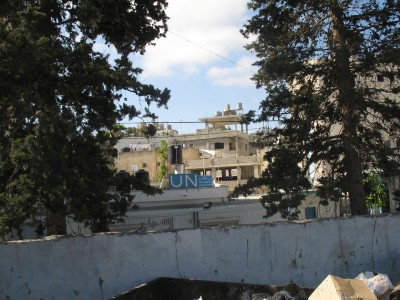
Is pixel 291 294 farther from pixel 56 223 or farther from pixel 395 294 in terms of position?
pixel 56 223

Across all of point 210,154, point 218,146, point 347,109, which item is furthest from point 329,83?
point 218,146

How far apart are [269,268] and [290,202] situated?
4958 millimetres

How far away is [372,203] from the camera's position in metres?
25.1

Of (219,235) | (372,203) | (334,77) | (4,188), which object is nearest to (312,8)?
(334,77)

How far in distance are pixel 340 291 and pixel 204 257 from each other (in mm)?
3264

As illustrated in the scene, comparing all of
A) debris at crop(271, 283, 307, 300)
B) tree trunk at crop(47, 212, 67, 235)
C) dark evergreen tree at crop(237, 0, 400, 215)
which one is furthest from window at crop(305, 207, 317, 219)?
debris at crop(271, 283, 307, 300)

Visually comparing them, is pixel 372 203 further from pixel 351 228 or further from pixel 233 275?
pixel 233 275

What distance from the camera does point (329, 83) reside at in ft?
49.4

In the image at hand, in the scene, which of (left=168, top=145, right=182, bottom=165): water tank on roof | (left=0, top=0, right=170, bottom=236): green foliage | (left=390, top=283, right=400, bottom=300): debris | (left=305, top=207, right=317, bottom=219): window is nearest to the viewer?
(left=390, top=283, right=400, bottom=300): debris

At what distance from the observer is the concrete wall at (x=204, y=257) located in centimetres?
774

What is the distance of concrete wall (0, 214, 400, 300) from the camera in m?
7.74

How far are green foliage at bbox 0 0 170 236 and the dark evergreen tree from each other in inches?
195

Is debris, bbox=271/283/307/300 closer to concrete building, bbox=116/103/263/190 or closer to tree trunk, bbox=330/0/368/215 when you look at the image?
tree trunk, bbox=330/0/368/215

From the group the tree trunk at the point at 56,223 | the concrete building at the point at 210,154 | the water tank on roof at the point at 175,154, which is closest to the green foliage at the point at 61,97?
the tree trunk at the point at 56,223
